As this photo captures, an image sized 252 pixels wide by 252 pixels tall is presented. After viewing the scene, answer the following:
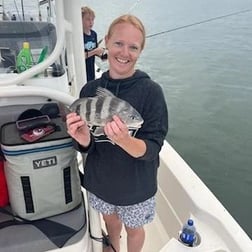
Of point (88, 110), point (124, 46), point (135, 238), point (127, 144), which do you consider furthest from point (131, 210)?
point (124, 46)

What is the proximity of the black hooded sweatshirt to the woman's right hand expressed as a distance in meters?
0.05

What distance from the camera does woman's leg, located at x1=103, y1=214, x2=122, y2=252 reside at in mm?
1572

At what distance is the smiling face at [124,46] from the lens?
4.16ft

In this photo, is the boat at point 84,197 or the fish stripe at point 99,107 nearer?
the fish stripe at point 99,107

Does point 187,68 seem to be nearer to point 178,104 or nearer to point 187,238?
point 178,104

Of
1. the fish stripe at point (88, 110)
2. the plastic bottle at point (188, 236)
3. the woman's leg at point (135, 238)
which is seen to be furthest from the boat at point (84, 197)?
the fish stripe at point (88, 110)

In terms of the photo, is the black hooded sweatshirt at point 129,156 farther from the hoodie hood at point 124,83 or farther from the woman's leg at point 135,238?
the woman's leg at point 135,238

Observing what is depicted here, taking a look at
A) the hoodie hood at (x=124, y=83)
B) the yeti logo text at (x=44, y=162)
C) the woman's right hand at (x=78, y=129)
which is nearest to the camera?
the woman's right hand at (x=78, y=129)

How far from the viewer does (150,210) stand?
4.75 ft

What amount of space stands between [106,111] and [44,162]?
1.63 feet

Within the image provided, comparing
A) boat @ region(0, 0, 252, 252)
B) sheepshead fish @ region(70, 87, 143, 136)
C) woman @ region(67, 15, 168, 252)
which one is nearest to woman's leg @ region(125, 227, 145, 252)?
woman @ region(67, 15, 168, 252)

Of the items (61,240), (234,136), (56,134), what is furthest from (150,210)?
(234,136)

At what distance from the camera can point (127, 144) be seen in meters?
1.15

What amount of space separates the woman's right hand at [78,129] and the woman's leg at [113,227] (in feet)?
1.34
